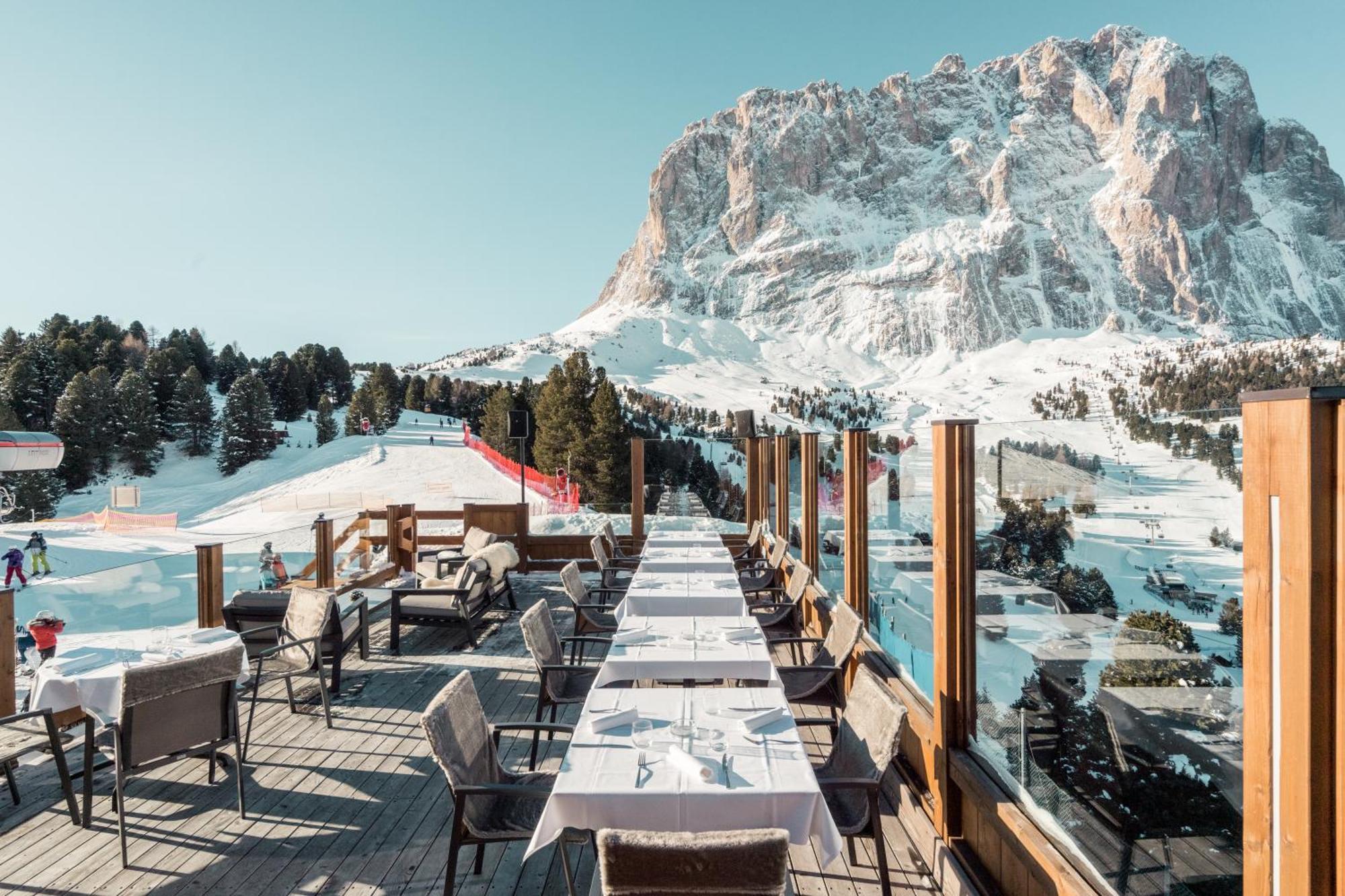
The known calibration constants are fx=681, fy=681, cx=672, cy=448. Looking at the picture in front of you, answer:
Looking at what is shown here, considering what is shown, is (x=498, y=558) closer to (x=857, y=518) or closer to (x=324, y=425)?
(x=857, y=518)

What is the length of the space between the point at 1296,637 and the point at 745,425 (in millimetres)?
10042

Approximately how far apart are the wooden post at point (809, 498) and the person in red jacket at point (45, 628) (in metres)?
5.82

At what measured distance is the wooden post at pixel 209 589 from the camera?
5152 millimetres

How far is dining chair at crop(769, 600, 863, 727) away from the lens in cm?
366

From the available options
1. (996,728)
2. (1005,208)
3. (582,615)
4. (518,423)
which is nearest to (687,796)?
(996,728)

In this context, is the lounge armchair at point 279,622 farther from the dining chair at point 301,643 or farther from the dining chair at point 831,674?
the dining chair at point 831,674

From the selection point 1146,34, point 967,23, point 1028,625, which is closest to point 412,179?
point 1028,625

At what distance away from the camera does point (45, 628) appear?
4.88m

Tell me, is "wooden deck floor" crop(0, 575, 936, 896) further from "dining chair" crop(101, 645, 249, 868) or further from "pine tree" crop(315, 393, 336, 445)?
"pine tree" crop(315, 393, 336, 445)

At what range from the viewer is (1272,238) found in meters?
126

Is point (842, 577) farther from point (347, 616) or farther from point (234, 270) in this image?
point (234, 270)

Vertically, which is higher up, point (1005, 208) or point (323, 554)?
point (1005, 208)

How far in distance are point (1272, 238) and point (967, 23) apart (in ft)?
266

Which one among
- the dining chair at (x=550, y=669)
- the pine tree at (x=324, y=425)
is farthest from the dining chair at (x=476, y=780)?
the pine tree at (x=324, y=425)
